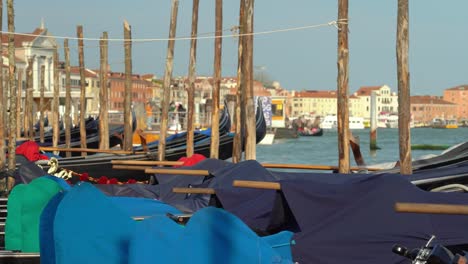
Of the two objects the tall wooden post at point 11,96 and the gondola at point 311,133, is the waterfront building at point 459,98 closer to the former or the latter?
the gondola at point 311,133

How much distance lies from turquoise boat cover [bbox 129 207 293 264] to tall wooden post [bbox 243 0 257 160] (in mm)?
8096

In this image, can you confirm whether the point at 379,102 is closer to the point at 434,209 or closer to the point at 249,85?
the point at 249,85

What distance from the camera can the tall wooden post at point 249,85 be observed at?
500 inches

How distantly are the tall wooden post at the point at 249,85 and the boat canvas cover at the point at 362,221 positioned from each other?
602 cm

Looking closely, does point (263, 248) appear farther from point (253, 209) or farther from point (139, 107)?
point (139, 107)

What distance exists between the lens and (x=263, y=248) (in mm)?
4461

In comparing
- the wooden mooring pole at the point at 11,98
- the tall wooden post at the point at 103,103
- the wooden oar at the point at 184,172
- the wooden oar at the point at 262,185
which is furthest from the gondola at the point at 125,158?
the wooden oar at the point at 262,185

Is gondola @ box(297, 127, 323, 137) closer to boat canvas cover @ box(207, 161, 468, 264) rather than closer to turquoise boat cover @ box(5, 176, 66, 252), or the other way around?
turquoise boat cover @ box(5, 176, 66, 252)

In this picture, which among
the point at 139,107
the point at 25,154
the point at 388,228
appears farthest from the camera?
the point at 139,107

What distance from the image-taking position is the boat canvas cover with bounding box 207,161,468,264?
5926 mm

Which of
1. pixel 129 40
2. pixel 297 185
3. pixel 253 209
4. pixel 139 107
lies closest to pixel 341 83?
pixel 253 209

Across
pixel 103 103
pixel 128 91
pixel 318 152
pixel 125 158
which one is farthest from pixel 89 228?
pixel 318 152

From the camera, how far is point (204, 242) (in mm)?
4398

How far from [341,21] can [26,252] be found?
4.36 meters
